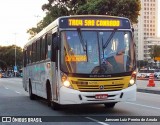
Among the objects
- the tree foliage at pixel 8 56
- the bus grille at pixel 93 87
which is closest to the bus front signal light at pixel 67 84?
the bus grille at pixel 93 87

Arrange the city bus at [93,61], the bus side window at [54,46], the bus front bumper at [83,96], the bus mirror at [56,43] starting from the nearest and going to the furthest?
the bus front bumper at [83,96] → the city bus at [93,61] → the bus mirror at [56,43] → the bus side window at [54,46]

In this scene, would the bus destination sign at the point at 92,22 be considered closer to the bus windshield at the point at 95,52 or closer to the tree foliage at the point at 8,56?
the bus windshield at the point at 95,52

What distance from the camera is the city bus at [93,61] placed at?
1330cm

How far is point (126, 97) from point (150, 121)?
1.90m

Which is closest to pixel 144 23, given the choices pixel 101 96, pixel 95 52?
pixel 95 52

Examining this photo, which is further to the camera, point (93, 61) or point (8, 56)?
point (8, 56)

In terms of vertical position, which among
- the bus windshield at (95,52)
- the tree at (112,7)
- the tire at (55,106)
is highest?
the tree at (112,7)

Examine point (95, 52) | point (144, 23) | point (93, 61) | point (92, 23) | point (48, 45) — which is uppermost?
point (144, 23)

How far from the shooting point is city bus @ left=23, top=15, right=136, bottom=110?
43.7 feet

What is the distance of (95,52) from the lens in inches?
535

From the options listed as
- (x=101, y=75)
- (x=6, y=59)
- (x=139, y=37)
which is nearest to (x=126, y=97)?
(x=101, y=75)

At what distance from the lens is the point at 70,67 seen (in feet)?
44.2

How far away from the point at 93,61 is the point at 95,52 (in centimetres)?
31

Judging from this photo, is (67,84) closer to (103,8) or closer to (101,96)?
(101,96)
